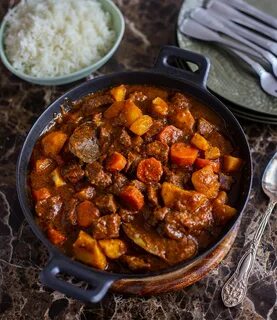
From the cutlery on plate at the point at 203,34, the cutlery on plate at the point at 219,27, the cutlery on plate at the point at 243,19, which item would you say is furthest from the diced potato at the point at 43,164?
the cutlery on plate at the point at 243,19

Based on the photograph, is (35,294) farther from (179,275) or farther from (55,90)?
(55,90)

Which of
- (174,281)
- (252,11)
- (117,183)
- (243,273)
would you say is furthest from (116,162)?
(252,11)

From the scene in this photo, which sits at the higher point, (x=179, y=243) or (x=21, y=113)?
(x=179, y=243)

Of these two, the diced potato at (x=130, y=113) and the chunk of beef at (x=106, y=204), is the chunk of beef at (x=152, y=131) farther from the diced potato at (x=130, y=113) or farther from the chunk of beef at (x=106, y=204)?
the chunk of beef at (x=106, y=204)

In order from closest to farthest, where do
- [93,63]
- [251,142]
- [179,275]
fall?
[179,275] < [251,142] < [93,63]

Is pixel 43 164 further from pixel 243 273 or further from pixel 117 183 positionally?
pixel 243 273

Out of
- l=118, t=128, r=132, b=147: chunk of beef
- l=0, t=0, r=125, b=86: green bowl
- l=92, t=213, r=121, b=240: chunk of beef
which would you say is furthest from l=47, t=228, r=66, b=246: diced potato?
l=0, t=0, r=125, b=86: green bowl

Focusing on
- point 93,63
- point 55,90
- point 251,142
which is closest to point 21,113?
point 55,90
